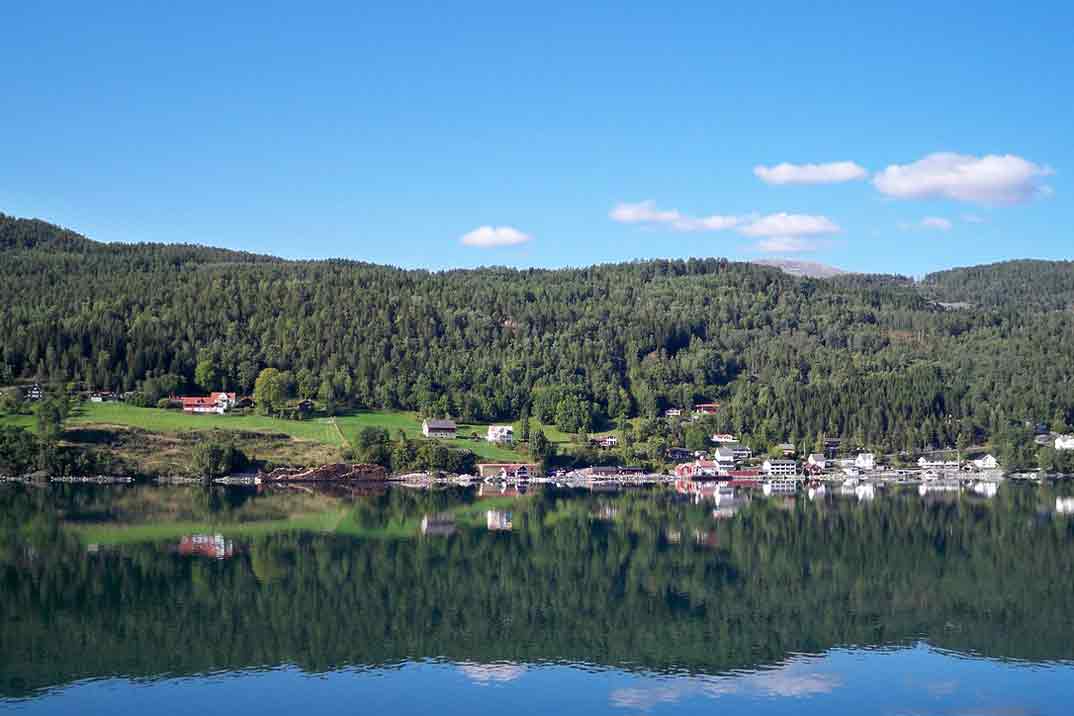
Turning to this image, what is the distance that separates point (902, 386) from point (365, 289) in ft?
211

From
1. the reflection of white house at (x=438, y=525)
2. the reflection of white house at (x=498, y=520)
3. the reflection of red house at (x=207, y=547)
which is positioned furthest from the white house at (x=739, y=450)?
the reflection of red house at (x=207, y=547)

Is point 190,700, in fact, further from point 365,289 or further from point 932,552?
point 365,289

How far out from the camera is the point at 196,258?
167m

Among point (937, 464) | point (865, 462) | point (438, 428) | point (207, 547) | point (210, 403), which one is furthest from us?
point (937, 464)

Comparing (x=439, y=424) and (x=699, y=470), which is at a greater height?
(x=439, y=424)

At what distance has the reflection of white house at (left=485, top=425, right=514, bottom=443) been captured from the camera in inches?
3853

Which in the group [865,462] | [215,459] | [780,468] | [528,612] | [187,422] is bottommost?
[528,612]

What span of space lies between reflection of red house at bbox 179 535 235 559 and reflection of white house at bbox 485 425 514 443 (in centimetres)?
4787

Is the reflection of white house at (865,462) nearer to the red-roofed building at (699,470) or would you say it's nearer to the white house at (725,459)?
the white house at (725,459)

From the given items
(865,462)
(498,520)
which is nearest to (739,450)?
(865,462)

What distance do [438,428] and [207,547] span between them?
4992 cm

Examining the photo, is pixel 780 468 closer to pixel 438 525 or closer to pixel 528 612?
pixel 438 525

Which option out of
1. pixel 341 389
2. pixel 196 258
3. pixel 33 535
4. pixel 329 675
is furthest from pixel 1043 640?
pixel 196 258

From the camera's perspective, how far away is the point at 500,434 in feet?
323
